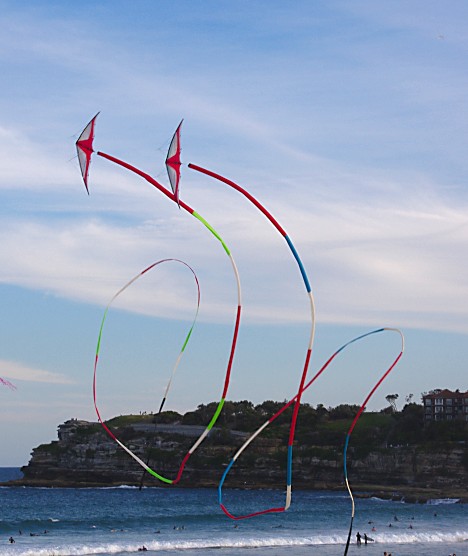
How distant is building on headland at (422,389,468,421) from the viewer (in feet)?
508

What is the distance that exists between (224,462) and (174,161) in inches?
5031

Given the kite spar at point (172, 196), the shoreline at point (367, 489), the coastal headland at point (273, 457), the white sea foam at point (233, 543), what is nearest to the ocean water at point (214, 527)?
the white sea foam at point (233, 543)

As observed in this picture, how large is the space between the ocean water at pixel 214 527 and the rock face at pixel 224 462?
59.3 feet

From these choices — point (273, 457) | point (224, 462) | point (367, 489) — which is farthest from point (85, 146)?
point (273, 457)

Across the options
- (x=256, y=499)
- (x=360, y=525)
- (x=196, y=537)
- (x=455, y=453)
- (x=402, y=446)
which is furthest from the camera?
(x=402, y=446)

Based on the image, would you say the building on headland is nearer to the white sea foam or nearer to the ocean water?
the ocean water

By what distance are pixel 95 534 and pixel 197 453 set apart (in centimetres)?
8055

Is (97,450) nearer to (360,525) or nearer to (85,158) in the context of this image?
(360,525)

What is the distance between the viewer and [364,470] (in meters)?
140

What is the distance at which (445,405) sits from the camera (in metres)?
157

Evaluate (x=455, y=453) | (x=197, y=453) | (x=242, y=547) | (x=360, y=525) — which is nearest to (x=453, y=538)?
(x=360, y=525)

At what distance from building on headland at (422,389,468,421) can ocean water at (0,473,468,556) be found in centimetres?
4066

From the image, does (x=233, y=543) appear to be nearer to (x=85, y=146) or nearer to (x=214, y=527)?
(x=214, y=527)

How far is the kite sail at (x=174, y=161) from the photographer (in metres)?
18.1
